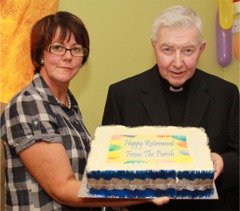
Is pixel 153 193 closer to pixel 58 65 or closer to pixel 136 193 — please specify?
pixel 136 193

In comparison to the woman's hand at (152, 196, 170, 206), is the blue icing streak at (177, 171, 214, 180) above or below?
above

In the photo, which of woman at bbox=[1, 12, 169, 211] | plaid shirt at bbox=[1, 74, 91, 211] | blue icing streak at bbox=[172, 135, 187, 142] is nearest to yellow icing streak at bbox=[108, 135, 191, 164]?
blue icing streak at bbox=[172, 135, 187, 142]

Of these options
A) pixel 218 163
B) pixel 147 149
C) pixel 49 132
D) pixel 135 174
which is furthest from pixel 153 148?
pixel 49 132

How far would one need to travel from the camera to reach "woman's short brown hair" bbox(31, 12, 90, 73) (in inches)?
56.1

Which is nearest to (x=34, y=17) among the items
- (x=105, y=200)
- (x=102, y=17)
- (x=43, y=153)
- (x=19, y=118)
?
(x=102, y=17)

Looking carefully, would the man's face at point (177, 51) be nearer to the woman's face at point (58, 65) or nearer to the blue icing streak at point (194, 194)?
the woman's face at point (58, 65)

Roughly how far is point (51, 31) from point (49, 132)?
43cm

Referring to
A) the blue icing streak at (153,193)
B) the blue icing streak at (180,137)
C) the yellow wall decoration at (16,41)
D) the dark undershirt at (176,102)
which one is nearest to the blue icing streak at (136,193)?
the blue icing streak at (153,193)

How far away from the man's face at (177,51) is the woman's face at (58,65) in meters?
0.36

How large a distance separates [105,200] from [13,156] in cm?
45

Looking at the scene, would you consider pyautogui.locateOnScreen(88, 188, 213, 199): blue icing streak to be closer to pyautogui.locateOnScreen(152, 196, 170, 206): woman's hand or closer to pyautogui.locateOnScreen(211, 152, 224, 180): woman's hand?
pyautogui.locateOnScreen(152, 196, 170, 206): woman's hand

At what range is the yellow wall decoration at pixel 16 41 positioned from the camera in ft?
5.92

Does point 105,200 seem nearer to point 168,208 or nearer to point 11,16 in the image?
point 168,208

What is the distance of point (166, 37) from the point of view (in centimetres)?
138
